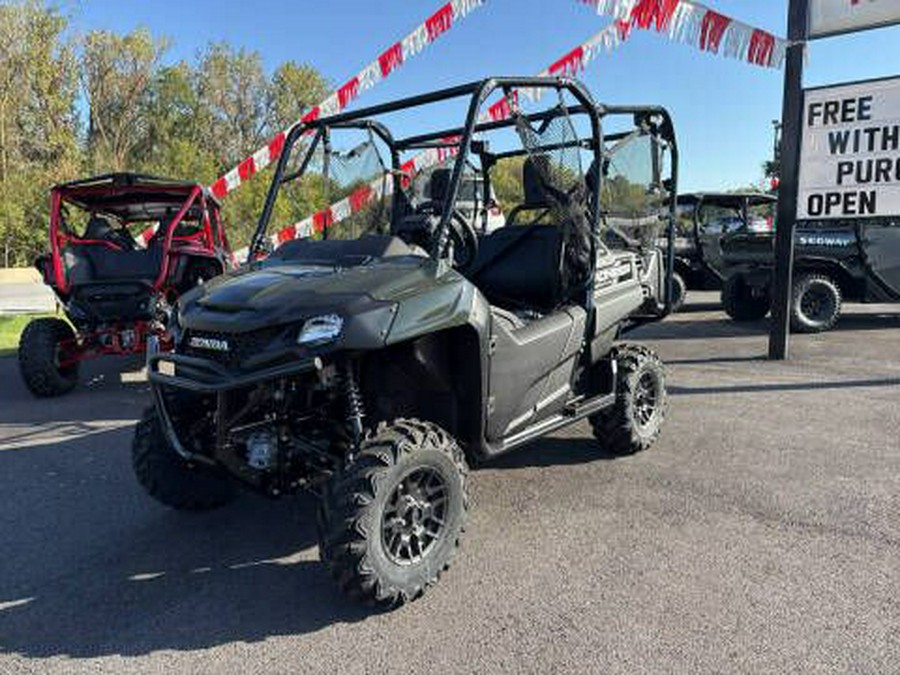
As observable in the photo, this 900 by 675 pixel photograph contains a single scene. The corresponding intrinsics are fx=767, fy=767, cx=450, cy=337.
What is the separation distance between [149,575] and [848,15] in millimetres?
8347

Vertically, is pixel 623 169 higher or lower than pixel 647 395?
higher

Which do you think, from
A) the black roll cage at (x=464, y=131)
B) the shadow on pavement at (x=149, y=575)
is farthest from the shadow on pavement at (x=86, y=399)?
the black roll cage at (x=464, y=131)

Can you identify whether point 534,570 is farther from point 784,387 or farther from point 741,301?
point 741,301

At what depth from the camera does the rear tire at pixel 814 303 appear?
10.2m

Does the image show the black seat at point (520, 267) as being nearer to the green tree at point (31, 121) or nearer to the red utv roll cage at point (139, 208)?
the red utv roll cage at point (139, 208)

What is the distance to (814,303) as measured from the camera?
34.3ft

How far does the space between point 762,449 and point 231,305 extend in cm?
370

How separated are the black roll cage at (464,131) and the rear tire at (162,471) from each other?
117 cm

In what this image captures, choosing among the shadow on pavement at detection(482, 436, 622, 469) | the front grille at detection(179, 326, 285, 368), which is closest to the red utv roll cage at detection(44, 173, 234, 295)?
the shadow on pavement at detection(482, 436, 622, 469)

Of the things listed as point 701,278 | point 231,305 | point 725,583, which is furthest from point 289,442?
point 701,278

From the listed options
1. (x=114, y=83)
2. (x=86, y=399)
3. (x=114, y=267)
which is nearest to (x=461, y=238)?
(x=86, y=399)

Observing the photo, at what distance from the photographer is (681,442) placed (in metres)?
5.35

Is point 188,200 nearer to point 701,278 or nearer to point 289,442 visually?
point 289,442

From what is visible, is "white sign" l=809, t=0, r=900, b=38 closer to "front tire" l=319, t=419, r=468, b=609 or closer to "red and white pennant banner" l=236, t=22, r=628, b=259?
"red and white pennant banner" l=236, t=22, r=628, b=259
